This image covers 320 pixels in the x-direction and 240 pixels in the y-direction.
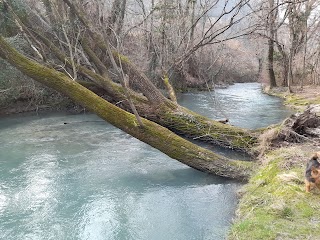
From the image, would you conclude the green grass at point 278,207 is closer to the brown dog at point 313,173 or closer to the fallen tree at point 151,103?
the brown dog at point 313,173

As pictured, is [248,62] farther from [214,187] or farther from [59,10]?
[214,187]

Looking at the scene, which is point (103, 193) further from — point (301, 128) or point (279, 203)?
point (301, 128)

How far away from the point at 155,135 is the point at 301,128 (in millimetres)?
3573

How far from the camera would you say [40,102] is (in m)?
15.2

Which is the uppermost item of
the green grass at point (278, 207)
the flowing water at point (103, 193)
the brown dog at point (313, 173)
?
the brown dog at point (313, 173)

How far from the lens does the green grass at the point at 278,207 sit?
13.2 ft

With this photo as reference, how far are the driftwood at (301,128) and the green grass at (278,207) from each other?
157 cm

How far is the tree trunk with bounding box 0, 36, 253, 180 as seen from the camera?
667 centimetres

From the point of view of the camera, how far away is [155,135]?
684 centimetres

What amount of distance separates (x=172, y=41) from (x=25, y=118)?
6.89 m

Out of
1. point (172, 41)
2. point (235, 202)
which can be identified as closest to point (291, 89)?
point (172, 41)

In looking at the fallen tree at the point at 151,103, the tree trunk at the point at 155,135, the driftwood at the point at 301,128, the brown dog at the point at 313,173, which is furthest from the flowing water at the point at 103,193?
the driftwood at the point at 301,128

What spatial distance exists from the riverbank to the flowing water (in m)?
0.37

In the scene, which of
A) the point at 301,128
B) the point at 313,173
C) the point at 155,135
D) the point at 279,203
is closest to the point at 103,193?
the point at 155,135
